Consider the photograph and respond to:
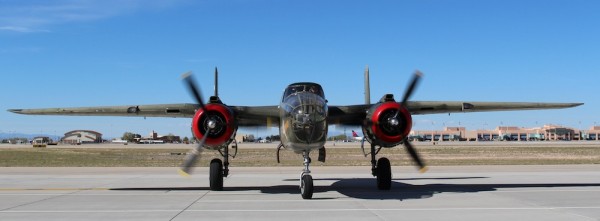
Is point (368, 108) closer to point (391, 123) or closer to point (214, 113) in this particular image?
point (391, 123)

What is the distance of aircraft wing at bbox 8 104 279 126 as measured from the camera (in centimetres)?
1673

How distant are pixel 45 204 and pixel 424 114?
41.0 ft

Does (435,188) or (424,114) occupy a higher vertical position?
(424,114)

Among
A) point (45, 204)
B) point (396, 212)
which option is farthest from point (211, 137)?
point (396, 212)

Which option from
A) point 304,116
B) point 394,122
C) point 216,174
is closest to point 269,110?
point 216,174

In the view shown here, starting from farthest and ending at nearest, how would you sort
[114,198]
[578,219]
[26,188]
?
[26,188]
[114,198]
[578,219]

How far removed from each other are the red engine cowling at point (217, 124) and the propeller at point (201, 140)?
0.37 feet

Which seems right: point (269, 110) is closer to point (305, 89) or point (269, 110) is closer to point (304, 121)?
point (305, 89)

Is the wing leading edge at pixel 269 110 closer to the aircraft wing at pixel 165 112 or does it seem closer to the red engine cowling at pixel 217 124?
the aircraft wing at pixel 165 112

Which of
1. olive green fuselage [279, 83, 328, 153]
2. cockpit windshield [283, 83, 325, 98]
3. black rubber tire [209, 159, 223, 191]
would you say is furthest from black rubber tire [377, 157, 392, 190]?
black rubber tire [209, 159, 223, 191]

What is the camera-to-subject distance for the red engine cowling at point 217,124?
15.5 meters

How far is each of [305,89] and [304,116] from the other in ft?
6.09

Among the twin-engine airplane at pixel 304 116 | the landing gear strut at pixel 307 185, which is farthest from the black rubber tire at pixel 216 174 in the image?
the landing gear strut at pixel 307 185

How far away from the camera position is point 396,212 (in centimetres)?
1188
